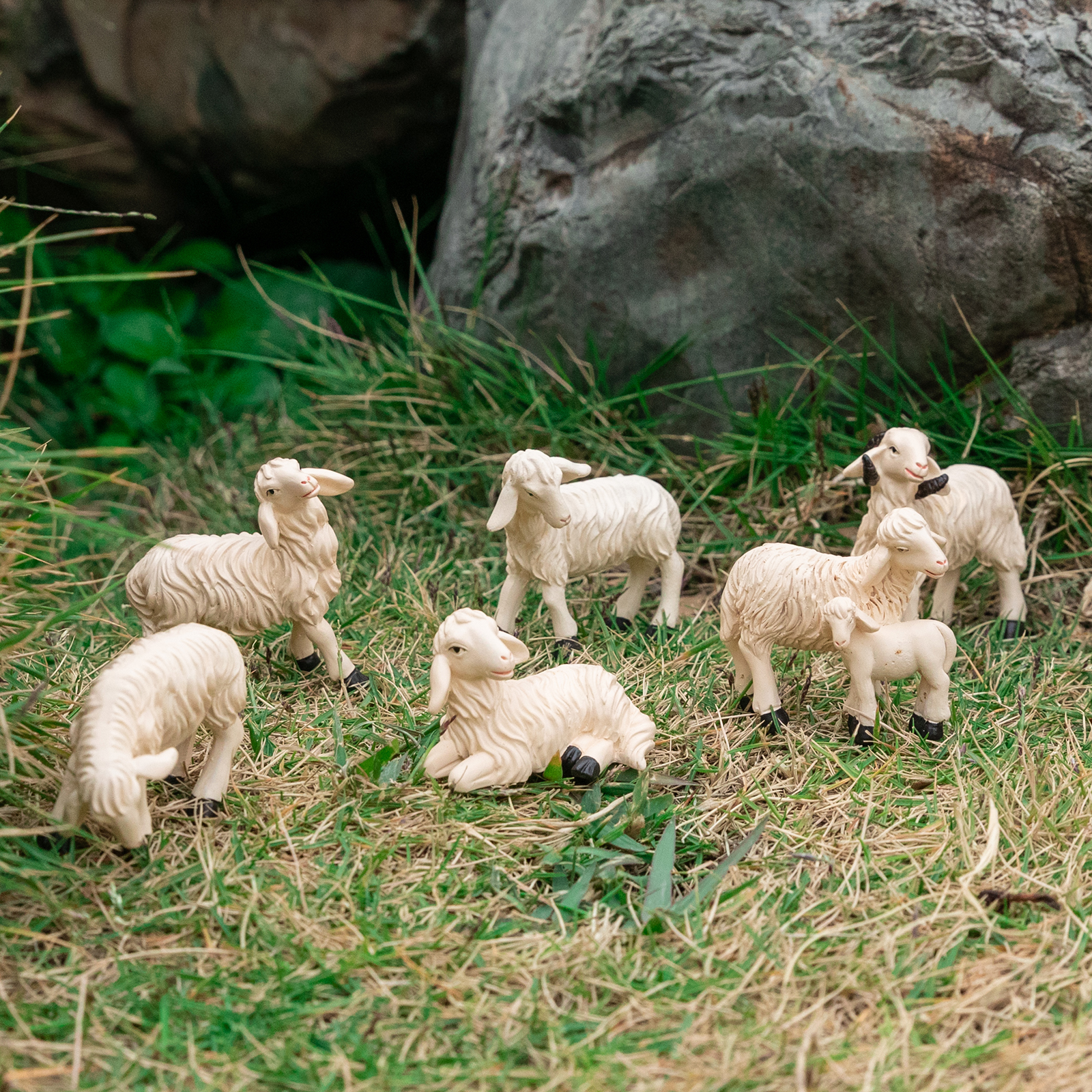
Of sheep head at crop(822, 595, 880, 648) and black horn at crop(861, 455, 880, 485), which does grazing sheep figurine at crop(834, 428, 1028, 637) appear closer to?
black horn at crop(861, 455, 880, 485)

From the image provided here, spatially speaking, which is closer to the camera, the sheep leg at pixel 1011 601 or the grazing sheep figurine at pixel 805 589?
the grazing sheep figurine at pixel 805 589

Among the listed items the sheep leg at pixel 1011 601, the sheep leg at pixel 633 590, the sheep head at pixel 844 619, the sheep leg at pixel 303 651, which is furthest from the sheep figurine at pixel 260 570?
the sheep leg at pixel 1011 601

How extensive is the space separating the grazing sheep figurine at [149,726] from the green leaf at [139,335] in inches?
142

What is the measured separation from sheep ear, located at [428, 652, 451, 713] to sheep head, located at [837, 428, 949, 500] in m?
→ 1.46

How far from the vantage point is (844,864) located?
2.79 meters

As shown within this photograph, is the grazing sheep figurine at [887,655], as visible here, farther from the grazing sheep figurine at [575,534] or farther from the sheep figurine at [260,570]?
the sheep figurine at [260,570]

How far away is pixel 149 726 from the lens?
2.64 metres

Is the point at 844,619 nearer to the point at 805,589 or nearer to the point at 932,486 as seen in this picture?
the point at 805,589

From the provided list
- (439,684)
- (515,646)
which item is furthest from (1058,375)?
(439,684)

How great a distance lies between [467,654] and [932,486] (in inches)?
63.0

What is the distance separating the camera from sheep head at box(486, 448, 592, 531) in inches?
138

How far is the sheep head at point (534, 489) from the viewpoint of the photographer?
138 inches

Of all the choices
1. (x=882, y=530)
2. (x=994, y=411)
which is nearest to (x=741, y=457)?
(x=994, y=411)

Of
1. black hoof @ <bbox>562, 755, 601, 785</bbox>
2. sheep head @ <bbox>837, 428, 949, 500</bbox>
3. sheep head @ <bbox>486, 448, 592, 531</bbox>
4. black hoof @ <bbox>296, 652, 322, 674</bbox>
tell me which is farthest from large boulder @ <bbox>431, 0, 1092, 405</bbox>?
black hoof @ <bbox>562, 755, 601, 785</bbox>
